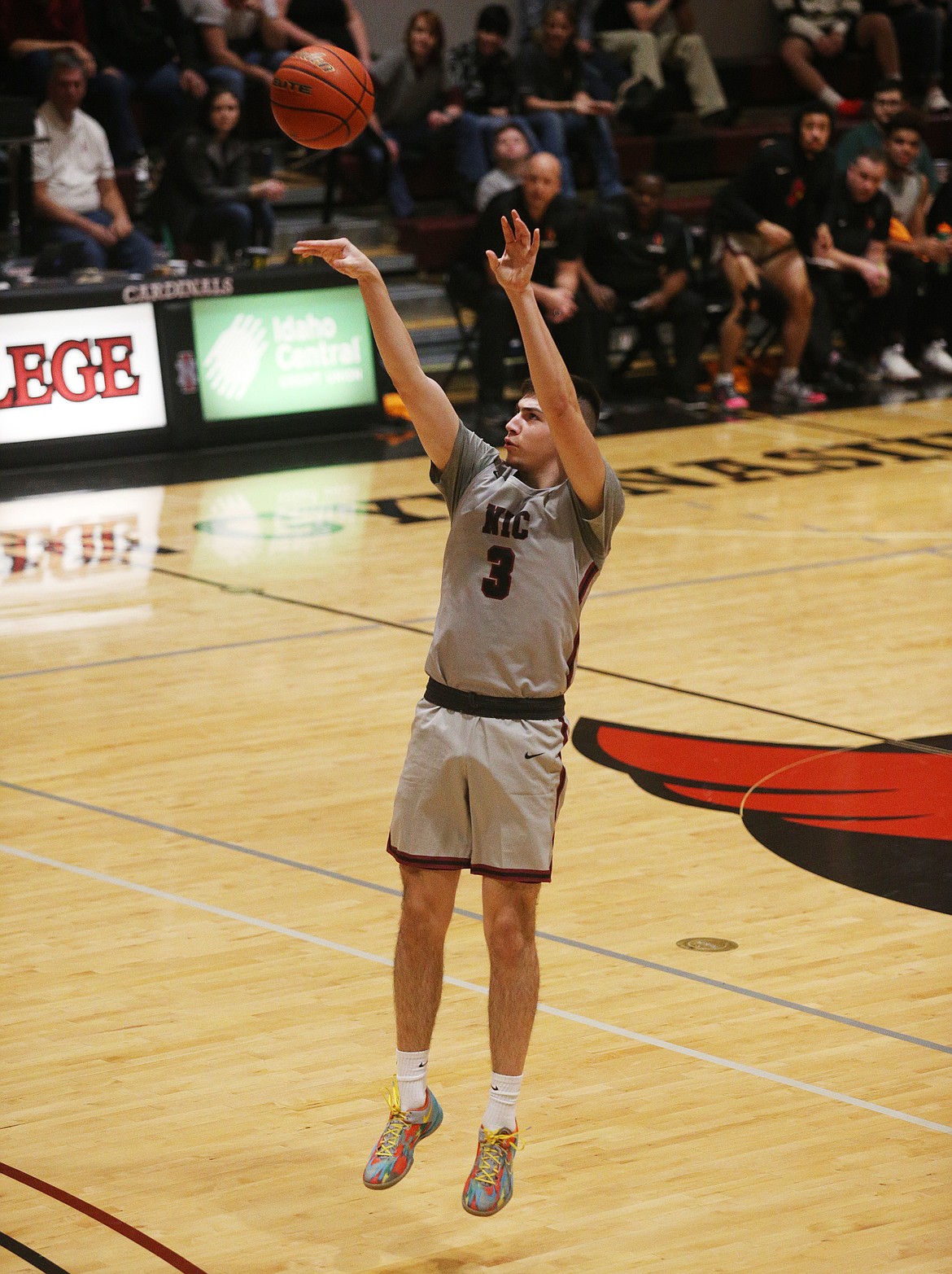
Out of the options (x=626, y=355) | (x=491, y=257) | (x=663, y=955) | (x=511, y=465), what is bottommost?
(x=626, y=355)

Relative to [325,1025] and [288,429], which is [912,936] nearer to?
[325,1025]

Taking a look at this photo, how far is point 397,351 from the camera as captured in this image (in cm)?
421

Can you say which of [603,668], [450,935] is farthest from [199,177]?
[450,935]

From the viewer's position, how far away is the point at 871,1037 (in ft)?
16.3

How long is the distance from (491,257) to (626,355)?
1122 cm

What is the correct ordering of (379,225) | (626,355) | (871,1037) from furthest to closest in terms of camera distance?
1. (379,225)
2. (626,355)
3. (871,1037)

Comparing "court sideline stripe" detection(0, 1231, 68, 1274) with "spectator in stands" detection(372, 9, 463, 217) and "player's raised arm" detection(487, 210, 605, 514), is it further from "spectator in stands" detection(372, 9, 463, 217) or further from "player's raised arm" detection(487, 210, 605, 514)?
"spectator in stands" detection(372, 9, 463, 217)

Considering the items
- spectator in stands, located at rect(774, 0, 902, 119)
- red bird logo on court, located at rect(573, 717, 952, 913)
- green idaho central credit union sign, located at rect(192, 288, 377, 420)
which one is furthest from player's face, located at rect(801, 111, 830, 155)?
red bird logo on court, located at rect(573, 717, 952, 913)

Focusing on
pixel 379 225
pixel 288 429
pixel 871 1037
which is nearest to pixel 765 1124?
pixel 871 1037

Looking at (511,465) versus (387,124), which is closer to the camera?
(511,465)

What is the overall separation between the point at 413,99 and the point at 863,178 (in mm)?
3675

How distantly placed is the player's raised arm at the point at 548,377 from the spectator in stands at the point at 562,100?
12.0 m

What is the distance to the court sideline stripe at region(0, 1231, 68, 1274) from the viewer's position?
3840 mm

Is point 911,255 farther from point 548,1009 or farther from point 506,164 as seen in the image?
point 548,1009
